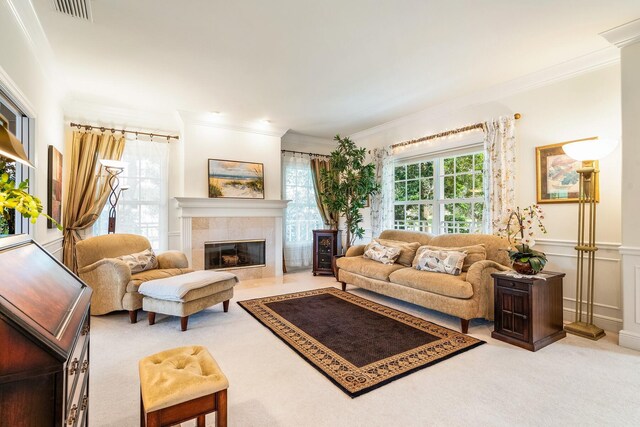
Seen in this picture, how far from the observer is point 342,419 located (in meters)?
1.81

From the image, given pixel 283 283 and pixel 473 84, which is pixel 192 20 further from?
pixel 283 283

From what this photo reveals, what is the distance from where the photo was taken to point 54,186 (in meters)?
3.53

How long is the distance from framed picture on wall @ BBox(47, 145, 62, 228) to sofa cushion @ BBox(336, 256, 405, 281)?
3.61 meters

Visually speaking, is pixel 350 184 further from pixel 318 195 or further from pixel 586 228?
pixel 586 228

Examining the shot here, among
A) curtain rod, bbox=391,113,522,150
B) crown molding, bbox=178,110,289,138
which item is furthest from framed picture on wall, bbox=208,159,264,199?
curtain rod, bbox=391,113,522,150

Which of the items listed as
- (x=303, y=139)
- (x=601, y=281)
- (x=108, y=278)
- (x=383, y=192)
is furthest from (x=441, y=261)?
(x=303, y=139)

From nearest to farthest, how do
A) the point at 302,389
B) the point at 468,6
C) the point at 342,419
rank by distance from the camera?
1. the point at 342,419
2. the point at 302,389
3. the point at 468,6

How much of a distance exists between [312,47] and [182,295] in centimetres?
278

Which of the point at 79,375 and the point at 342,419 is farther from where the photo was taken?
the point at 342,419

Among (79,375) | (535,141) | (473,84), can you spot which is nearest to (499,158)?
(535,141)

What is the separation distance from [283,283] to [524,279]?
139 inches

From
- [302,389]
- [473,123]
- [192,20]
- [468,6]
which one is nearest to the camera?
[302,389]

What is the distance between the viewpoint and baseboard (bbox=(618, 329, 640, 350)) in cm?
269

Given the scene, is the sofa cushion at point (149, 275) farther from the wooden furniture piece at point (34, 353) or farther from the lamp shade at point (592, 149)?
the lamp shade at point (592, 149)
